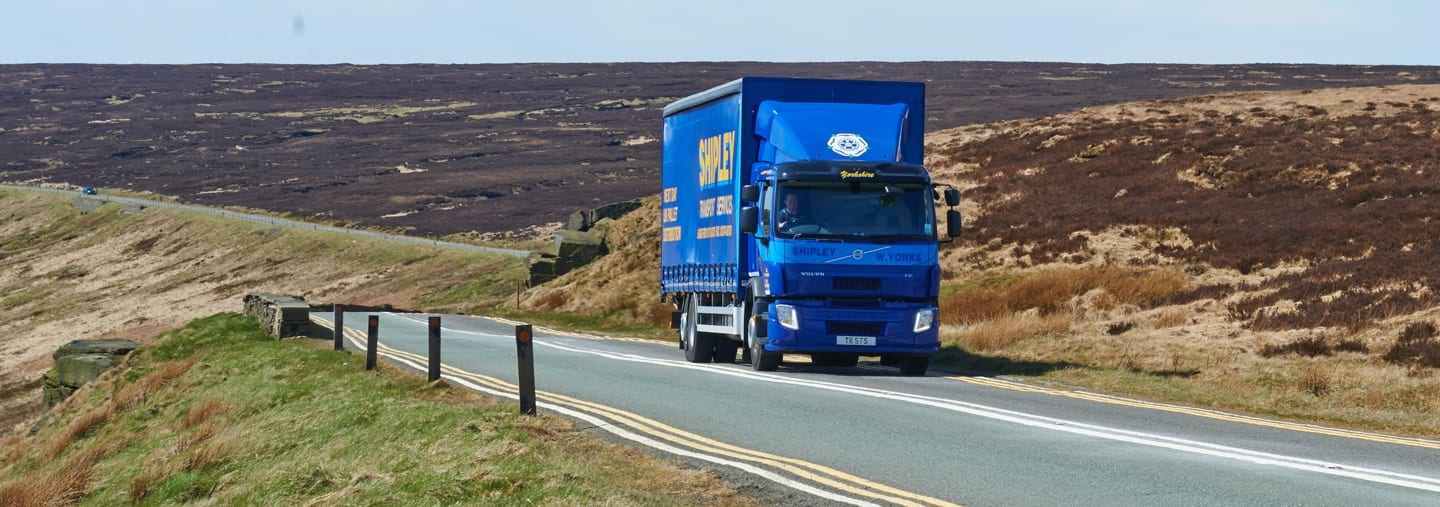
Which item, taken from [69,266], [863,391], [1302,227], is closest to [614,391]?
[863,391]

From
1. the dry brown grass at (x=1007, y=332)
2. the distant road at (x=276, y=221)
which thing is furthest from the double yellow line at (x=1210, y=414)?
the distant road at (x=276, y=221)

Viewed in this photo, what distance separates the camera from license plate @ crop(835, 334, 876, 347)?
1988cm

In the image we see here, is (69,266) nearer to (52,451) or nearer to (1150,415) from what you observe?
(52,451)

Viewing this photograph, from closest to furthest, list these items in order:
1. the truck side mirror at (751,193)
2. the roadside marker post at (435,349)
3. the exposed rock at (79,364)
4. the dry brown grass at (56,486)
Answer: the dry brown grass at (56,486) < the roadside marker post at (435,349) < the truck side mirror at (751,193) < the exposed rock at (79,364)

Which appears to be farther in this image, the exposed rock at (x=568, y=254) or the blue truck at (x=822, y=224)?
the exposed rock at (x=568, y=254)

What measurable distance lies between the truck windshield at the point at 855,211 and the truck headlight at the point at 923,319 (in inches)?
39.9

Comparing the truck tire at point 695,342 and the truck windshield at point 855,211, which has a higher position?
the truck windshield at point 855,211

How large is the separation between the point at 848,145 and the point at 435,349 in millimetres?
6944

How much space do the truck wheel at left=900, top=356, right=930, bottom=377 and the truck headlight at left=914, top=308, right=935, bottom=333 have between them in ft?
3.42

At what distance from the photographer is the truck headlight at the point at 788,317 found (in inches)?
784

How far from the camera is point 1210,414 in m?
15.6

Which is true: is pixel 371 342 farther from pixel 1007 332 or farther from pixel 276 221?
pixel 276 221

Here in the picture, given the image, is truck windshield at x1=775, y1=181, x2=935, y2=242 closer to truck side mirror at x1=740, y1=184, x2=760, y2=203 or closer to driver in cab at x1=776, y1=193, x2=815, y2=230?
driver in cab at x1=776, y1=193, x2=815, y2=230

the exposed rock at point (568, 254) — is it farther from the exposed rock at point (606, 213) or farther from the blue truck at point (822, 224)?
the blue truck at point (822, 224)
